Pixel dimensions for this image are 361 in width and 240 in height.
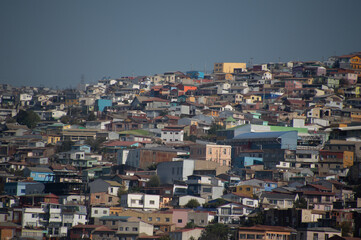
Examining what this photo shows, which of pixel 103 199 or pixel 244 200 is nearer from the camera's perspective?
pixel 244 200

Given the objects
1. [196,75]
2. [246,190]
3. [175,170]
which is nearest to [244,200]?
[246,190]

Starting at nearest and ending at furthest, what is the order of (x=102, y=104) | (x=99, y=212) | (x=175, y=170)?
1. (x=99, y=212)
2. (x=175, y=170)
3. (x=102, y=104)

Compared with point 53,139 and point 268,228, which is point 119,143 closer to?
point 53,139

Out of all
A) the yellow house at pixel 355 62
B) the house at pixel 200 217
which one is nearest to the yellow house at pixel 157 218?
the house at pixel 200 217

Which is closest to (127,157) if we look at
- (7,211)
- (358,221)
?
(7,211)

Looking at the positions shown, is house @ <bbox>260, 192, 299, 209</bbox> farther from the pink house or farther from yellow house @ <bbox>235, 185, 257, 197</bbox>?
the pink house

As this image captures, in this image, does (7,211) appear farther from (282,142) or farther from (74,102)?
(74,102)

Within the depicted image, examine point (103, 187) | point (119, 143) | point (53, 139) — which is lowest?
point (103, 187)

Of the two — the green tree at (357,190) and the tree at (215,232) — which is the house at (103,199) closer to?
the tree at (215,232)
